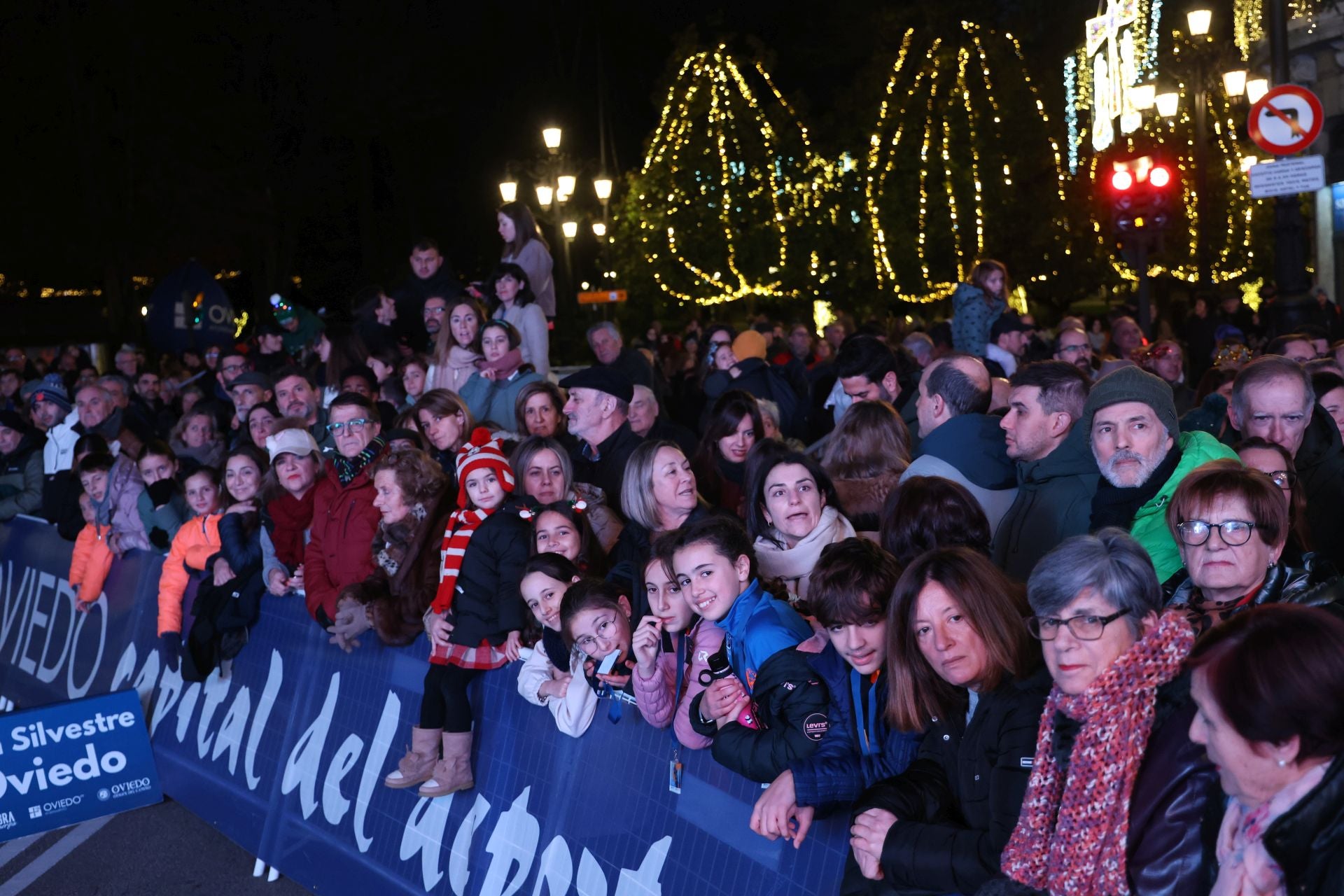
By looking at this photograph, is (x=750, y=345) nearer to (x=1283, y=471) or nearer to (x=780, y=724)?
(x=1283, y=471)

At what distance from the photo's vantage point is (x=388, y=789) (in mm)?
6848

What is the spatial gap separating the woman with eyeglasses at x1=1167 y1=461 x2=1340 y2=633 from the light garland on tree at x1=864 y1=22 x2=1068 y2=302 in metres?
23.4

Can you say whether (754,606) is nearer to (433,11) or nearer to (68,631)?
(68,631)

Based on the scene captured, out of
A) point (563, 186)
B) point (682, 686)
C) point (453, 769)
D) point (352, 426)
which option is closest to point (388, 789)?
point (453, 769)

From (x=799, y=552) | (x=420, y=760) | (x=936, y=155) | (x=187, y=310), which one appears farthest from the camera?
(x=936, y=155)

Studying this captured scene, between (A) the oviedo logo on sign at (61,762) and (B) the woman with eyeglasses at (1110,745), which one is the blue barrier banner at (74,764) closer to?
(A) the oviedo logo on sign at (61,762)

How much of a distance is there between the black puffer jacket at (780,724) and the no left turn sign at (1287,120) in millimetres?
8680

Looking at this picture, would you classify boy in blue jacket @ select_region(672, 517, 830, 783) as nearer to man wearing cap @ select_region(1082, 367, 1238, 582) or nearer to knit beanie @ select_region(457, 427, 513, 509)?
man wearing cap @ select_region(1082, 367, 1238, 582)

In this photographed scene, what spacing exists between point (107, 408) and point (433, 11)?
29147 mm

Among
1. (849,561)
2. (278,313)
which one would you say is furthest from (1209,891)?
(278,313)

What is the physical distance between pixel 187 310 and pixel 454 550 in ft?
69.0

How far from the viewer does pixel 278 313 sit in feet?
43.5

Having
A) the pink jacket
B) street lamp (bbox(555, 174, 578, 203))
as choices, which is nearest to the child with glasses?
the pink jacket

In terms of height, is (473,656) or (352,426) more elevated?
(352,426)
